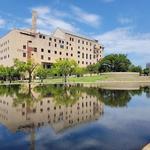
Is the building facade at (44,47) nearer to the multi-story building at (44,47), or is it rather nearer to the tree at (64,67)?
the multi-story building at (44,47)

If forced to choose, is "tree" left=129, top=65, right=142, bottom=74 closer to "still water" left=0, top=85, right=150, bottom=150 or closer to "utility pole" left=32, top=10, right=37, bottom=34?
"utility pole" left=32, top=10, right=37, bottom=34

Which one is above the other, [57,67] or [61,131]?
[57,67]

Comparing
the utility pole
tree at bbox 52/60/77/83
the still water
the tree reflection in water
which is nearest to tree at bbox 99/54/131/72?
tree at bbox 52/60/77/83

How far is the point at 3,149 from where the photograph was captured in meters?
10.6

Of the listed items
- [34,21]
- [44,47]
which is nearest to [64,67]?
[44,47]

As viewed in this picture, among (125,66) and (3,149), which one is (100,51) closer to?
(125,66)

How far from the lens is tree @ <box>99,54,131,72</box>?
118 metres

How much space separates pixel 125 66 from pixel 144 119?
338 ft

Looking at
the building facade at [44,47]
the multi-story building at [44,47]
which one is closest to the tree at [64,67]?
the multi-story building at [44,47]

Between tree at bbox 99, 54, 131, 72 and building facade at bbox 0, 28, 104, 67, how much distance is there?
17.5 meters

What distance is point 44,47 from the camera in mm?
113188

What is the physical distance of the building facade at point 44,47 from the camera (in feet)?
346

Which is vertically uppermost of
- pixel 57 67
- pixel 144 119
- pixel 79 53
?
pixel 79 53

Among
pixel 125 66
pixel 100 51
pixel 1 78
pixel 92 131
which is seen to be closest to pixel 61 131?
Result: pixel 92 131
